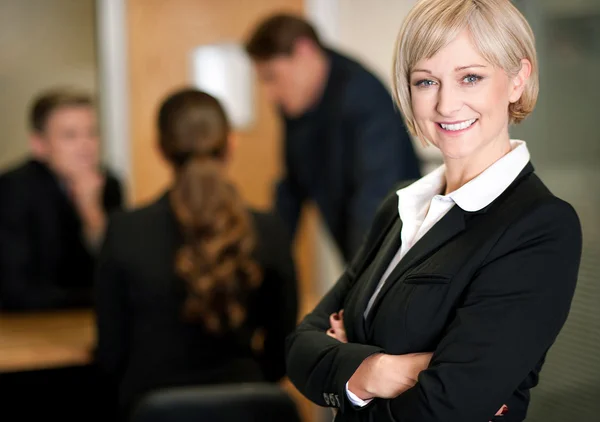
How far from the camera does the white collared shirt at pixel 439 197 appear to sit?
1053mm

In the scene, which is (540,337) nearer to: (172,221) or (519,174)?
(519,174)

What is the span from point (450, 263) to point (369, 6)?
2.70 meters

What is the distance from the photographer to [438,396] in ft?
3.21

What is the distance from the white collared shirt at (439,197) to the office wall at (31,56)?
2151 millimetres

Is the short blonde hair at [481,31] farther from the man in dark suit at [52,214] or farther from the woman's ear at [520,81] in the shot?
the man in dark suit at [52,214]

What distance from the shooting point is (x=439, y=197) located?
1.10 meters

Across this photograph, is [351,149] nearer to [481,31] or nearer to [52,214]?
[52,214]

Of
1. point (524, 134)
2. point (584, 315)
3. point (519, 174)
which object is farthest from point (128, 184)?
point (519, 174)

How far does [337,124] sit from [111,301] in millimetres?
1014

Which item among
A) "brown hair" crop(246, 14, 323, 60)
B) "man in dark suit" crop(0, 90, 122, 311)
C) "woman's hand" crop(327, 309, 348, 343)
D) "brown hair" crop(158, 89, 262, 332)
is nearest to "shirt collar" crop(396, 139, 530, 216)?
"woman's hand" crop(327, 309, 348, 343)

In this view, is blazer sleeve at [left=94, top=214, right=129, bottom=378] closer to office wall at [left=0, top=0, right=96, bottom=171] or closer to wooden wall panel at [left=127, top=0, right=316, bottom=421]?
office wall at [left=0, top=0, right=96, bottom=171]

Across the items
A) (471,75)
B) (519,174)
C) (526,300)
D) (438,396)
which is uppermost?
(471,75)

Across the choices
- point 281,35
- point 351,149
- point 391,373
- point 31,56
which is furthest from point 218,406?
point 31,56

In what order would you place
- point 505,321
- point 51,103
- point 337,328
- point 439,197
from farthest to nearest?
point 51,103 → point 337,328 → point 439,197 → point 505,321
